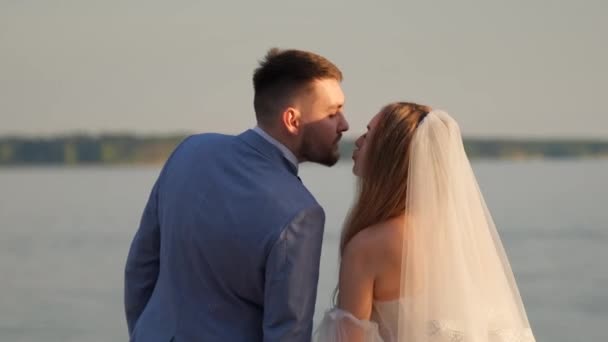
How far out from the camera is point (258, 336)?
2.67m

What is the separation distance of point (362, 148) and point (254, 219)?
0.44 m

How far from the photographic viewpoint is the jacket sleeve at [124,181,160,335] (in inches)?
113

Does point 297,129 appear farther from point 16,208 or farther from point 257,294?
point 16,208

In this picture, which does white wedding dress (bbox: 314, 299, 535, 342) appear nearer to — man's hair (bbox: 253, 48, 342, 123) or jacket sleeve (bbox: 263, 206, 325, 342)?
jacket sleeve (bbox: 263, 206, 325, 342)

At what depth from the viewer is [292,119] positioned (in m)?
2.68

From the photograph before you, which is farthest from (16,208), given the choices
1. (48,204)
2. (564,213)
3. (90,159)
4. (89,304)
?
(89,304)

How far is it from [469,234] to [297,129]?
23.9 inches

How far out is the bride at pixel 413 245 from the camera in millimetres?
2799

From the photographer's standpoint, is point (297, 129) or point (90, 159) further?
point (90, 159)

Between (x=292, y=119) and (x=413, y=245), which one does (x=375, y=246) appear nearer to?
(x=413, y=245)

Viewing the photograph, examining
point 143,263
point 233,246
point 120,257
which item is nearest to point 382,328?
point 233,246

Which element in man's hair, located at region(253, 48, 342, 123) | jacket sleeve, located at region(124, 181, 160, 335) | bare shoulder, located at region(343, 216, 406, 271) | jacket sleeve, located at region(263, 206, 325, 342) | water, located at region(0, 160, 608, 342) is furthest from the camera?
water, located at region(0, 160, 608, 342)

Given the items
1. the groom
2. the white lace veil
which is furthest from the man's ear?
the white lace veil

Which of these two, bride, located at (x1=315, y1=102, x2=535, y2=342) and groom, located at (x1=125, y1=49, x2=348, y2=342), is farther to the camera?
bride, located at (x1=315, y1=102, x2=535, y2=342)
